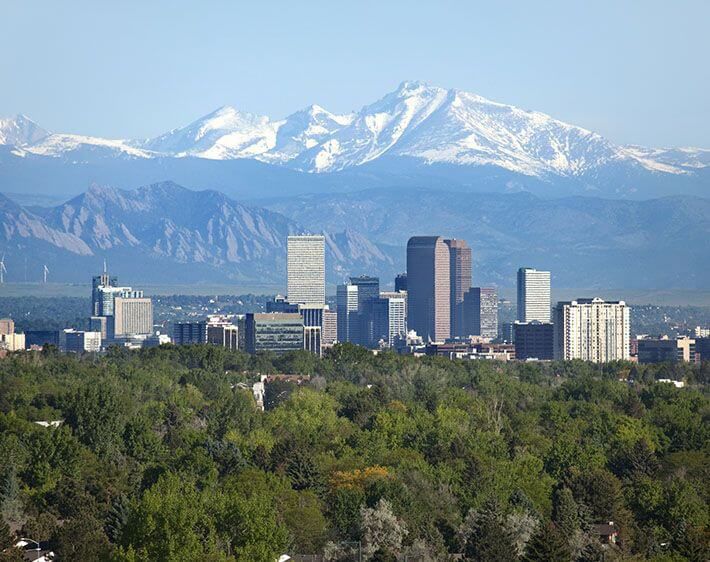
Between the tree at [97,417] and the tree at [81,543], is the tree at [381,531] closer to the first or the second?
the tree at [81,543]

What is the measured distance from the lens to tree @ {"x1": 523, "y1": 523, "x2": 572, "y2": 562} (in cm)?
6009

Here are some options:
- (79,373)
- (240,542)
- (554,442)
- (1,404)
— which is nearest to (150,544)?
(240,542)

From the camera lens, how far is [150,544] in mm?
57000

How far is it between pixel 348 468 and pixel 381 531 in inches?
644

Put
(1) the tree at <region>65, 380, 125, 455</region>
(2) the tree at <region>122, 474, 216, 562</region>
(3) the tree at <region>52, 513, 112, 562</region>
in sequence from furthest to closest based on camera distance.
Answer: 1. (1) the tree at <region>65, 380, 125, 455</region>
2. (3) the tree at <region>52, 513, 112, 562</region>
3. (2) the tree at <region>122, 474, 216, 562</region>

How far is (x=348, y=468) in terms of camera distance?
83125 mm

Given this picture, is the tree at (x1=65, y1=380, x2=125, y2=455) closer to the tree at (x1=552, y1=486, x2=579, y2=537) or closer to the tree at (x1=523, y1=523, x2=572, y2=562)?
the tree at (x1=552, y1=486, x2=579, y2=537)

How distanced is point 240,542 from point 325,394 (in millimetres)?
61803

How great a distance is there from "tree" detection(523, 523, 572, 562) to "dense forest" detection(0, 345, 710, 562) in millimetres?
84

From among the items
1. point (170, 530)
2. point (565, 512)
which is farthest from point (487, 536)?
point (170, 530)

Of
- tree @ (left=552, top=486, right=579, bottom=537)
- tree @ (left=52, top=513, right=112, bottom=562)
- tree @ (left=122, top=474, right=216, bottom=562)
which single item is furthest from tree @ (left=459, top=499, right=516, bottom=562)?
tree @ (left=52, top=513, right=112, bottom=562)

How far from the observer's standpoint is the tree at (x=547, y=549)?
197 feet

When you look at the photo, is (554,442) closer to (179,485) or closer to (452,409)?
(452,409)

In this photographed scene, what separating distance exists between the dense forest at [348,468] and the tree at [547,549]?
8 centimetres
